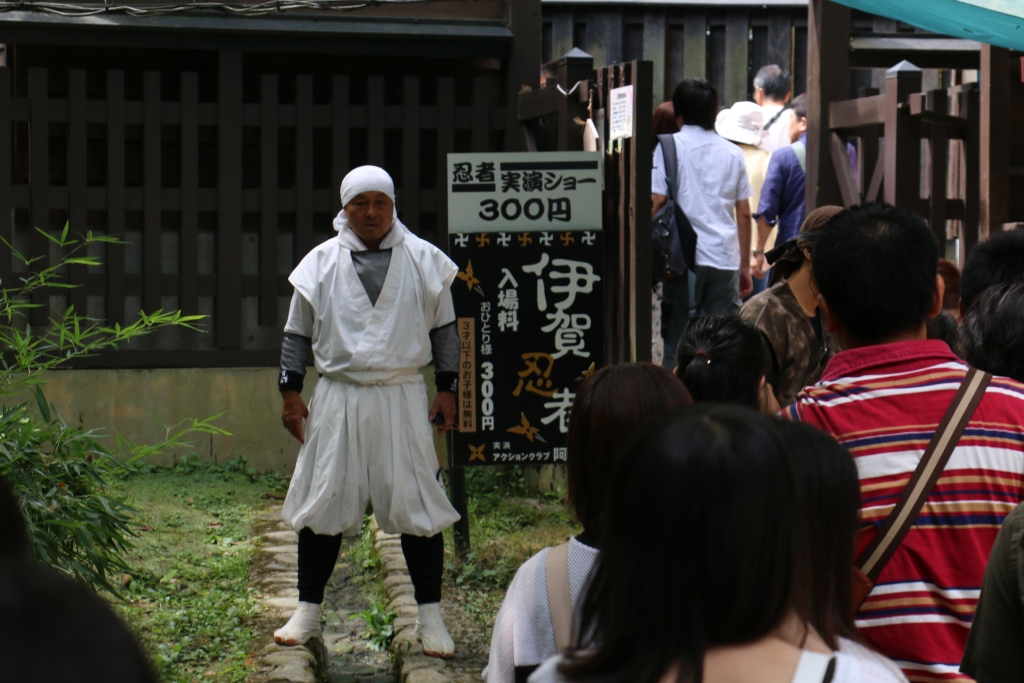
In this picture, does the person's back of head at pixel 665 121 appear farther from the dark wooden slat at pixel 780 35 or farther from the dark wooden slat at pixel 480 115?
the dark wooden slat at pixel 780 35

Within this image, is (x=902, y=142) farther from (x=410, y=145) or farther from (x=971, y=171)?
(x=410, y=145)

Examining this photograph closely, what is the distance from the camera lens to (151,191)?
828 centimetres

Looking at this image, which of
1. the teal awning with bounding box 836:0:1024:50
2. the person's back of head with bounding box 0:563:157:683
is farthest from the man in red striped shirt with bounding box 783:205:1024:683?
the teal awning with bounding box 836:0:1024:50

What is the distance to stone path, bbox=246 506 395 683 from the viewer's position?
5.04 metres

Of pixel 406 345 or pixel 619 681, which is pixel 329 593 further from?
pixel 619 681

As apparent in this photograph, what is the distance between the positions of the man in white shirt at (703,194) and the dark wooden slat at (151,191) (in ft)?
11.3

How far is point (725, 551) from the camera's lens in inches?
62.1

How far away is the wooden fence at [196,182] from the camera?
816 cm

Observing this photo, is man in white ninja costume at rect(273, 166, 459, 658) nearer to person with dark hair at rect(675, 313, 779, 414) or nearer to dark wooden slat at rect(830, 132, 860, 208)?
person with dark hair at rect(675, 313, 779, 414)

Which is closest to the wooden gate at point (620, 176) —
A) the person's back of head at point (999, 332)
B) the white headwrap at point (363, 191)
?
the white headwrap at point (363, 191)

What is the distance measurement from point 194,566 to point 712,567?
5.36 m

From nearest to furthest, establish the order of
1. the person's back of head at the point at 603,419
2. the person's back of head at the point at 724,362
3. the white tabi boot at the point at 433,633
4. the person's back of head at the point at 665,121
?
1. the person's back of head at the point at 603,419
2. the person's back of head at the point at 724,362
3. the white tabi boot at the point at 433,633
4. the person's back of head at the point at 665,121

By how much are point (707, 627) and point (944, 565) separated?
0.99 m

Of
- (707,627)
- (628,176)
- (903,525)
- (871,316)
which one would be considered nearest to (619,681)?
(707,627)
